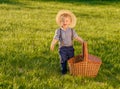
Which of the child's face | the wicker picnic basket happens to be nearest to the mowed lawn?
the wicker picnic basket

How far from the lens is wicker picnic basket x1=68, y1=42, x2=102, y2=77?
7133mm

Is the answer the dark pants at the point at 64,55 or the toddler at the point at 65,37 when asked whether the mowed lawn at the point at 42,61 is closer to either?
the dark pants at the point at 64,55

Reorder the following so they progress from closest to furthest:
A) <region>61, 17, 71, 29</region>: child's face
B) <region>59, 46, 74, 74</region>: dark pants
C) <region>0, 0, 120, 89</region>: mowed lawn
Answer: <region>0, 0, 120, 89</region>: mowed lawn → <region>61, 17, 71, 29</region>: child's face → <region>59, 46, 74, 74</region>: dark pants

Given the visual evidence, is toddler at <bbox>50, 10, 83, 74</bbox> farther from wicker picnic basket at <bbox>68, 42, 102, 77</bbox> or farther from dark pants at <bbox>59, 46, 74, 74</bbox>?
wicker picnic basket at <bbox>68, 42, 102, 77</bbox>

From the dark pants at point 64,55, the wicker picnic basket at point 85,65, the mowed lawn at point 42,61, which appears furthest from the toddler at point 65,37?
the mowed lawn at point 42,61

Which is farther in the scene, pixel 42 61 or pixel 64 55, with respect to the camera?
pixel 42 61

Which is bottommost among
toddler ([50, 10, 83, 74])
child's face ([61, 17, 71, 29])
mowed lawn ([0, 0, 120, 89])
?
mowed lawn ([0, 0, 120, 89])

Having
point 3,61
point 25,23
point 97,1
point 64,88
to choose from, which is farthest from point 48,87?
point 97,1

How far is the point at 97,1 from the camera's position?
3055cm

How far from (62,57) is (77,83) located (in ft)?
2.56

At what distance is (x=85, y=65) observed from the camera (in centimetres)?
716

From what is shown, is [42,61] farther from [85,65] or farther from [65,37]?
[85,65]

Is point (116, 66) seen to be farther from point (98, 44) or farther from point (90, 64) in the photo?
point (98, 44)

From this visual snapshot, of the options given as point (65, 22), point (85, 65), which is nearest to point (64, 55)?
point (85, 65)
